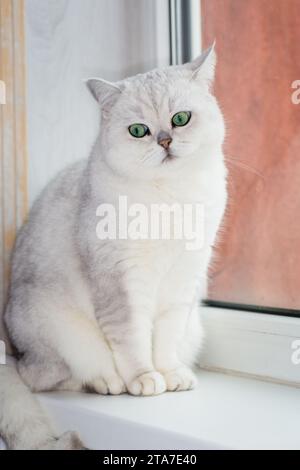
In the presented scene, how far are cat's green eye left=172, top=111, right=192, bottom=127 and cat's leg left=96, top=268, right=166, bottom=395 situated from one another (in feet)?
1.06

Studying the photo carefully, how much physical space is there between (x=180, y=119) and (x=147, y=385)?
58 cm

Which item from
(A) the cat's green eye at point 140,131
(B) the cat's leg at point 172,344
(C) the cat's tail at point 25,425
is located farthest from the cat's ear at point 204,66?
(C) the cat's tail at point 25,425

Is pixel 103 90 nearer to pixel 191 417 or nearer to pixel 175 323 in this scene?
pixel 175 323

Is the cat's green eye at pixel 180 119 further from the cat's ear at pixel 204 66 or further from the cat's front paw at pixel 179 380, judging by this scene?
the cat's front paw at pixel 179 380

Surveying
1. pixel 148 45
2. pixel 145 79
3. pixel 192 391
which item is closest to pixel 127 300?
pixel 192 391

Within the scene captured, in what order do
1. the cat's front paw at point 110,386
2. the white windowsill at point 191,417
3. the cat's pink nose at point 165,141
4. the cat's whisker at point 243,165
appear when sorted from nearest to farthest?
the white windowsill at point 191,417 < the cat's pink nose at point 165,141 < the cat's front paw at point 110,386 < the cat's whisker at point 243,165

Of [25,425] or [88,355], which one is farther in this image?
[88,355]

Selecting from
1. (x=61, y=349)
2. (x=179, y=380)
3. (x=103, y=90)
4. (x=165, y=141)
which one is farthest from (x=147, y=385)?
(x=103, y=90)

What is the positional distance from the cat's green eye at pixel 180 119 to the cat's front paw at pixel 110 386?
0.58 meters

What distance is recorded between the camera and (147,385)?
1.38 meters

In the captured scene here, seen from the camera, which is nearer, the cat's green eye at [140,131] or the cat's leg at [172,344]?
the cat's green eye at [140,131]

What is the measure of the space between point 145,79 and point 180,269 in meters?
0.43

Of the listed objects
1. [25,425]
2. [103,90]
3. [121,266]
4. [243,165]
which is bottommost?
[25,425]

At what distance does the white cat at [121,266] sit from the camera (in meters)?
1.33
